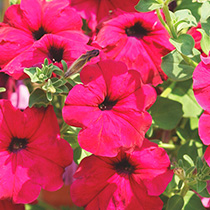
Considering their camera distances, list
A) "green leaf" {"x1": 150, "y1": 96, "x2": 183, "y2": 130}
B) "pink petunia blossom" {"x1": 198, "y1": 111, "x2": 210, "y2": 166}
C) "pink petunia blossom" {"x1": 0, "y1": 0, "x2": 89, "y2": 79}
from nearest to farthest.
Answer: "pink petunia blossom" {"x1": 198, "y1": 111, "x2": 210, "y2": 166}
"pink petunia blossom" {"x1": 0, "y1": 0, "x2": 89, "y2": 79}
"green leaf" {"x1": 150, "y1": 96, "x2": 183, "y2": 130}

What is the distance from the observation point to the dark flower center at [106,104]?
64cm

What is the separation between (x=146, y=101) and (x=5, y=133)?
25 centimetres

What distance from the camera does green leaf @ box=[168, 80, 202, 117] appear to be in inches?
31.3

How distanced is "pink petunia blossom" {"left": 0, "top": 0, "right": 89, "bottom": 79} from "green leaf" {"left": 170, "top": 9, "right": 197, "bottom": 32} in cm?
17

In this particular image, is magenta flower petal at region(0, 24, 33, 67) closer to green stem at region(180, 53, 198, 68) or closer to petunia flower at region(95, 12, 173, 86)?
petunia flower at region(95, 12, 173, 86)

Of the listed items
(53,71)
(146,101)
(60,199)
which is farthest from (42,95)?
(60,199)

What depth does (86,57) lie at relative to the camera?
0.59m

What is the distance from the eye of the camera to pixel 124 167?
0.67 m

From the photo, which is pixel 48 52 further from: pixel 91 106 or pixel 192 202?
pixel 192 202

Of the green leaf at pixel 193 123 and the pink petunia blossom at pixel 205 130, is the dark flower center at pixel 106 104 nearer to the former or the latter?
the pink petunia blossom at pixel 205 130

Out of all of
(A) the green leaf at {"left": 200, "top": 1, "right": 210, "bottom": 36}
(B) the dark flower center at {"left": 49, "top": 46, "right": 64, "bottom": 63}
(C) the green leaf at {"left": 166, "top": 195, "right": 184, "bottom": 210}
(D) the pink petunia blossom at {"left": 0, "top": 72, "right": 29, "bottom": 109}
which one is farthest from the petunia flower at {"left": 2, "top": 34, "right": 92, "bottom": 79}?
(C) the green leaf at {"left": 166, "top": 195, "right": 184, "bottom": 210}

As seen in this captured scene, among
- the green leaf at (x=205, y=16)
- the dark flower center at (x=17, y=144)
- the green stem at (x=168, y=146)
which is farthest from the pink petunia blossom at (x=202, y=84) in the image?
the dark flower center at (x=17, y=144)

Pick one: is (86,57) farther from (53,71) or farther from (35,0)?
(35,0)

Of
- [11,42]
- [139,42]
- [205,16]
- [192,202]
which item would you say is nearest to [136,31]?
[139,42]
